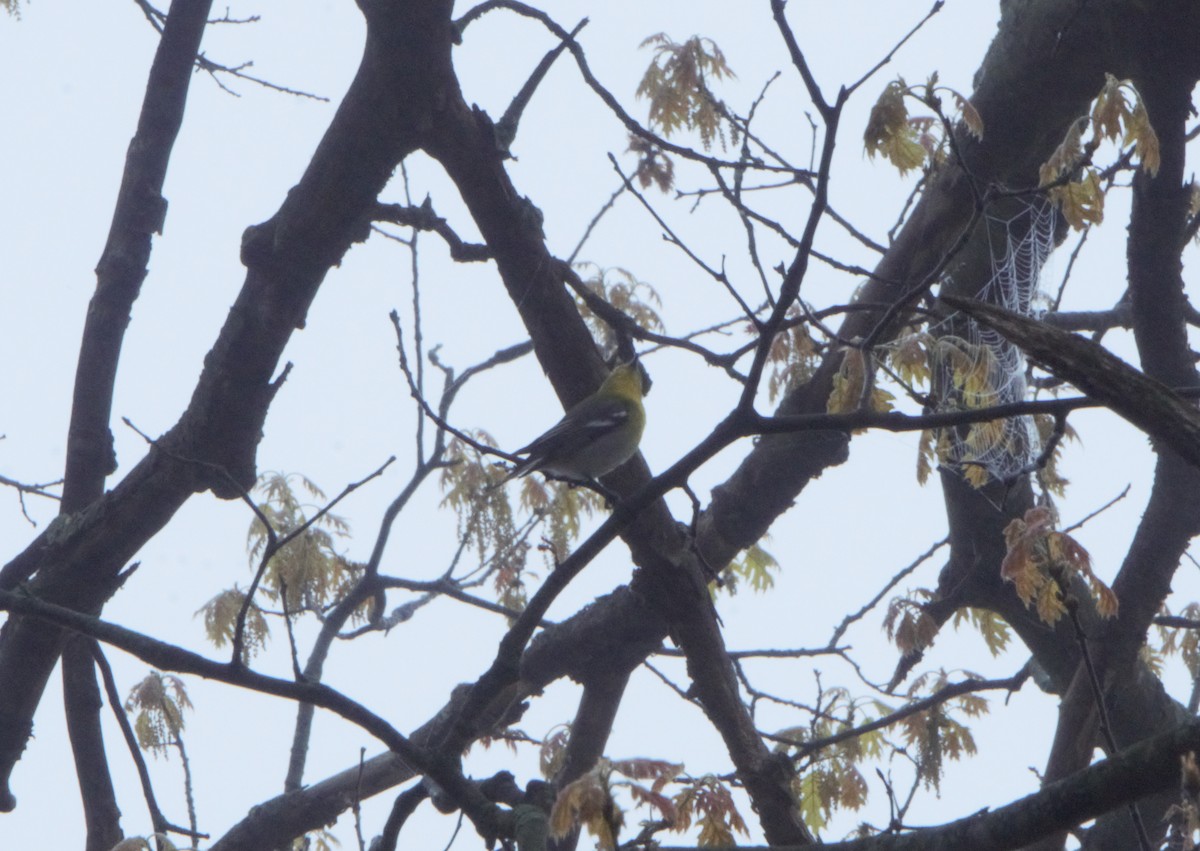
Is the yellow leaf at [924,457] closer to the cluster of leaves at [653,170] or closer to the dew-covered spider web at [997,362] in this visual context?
the dew-covered spider web at [997,362]

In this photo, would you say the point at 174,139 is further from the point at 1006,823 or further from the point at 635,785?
the point at 1006,823

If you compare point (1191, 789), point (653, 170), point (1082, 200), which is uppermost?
point (653, 170)

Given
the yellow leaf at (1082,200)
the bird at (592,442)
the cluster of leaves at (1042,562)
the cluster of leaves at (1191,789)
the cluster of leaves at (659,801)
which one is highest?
the bird at (592,442)

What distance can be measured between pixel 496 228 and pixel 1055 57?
196 centimetres

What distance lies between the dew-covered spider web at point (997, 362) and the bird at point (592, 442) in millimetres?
1110

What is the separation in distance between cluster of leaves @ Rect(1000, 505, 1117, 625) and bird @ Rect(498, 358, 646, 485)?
138 centimetres

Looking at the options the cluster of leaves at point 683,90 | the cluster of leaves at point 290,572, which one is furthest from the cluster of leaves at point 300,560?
the cluster of leaves at point 683,90

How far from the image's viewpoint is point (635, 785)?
290cm

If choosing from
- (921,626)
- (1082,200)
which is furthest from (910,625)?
(1082,200)

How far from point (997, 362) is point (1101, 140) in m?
1.24

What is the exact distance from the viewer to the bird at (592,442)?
13.4 ft

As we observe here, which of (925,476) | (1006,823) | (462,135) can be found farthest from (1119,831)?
(462,135)

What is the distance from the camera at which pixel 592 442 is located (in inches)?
168

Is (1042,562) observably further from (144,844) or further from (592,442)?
(144,844)
